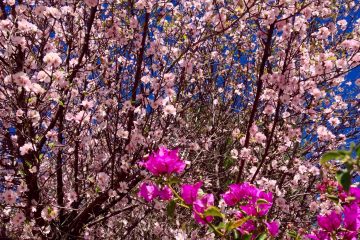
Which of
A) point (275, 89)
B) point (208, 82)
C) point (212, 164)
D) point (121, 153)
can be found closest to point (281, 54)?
point (275, 89)

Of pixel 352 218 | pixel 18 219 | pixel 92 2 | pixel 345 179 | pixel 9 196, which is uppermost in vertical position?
pixel 92 2

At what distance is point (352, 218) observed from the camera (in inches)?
82.2

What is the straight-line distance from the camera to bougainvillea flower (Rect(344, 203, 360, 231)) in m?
2.08

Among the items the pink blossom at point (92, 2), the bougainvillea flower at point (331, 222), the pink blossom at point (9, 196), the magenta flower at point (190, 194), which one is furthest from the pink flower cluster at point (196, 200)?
the pink blossom at point (9, 196)

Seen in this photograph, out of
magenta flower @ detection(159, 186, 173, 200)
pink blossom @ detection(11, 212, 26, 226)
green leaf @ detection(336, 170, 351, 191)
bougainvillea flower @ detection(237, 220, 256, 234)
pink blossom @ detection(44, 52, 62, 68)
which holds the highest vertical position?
pink blossom @ detection(44, 52, 62, 68)

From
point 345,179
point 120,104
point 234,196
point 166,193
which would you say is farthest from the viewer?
point 120,104

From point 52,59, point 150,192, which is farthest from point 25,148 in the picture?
point 150,192

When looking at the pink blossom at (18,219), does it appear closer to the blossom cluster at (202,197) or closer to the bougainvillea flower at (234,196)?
the blossom cluster at (202,197)

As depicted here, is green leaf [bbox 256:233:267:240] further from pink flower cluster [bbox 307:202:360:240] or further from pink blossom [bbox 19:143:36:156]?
pink blossom [bbox 19:143:36:156]

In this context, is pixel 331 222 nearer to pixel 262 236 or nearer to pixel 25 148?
pixel 262 236

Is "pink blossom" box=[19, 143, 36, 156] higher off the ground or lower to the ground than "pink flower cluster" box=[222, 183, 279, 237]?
higher

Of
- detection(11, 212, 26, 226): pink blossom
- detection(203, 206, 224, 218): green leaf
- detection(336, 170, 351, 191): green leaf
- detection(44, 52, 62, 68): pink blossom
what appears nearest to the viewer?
detection(336, 170, 351, 191): green leaf

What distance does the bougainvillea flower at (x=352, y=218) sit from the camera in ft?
6.83

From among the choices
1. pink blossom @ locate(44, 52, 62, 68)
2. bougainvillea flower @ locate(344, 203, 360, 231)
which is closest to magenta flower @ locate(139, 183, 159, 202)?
bougainvillea flower @ locate(344, 203, 360, 231)
